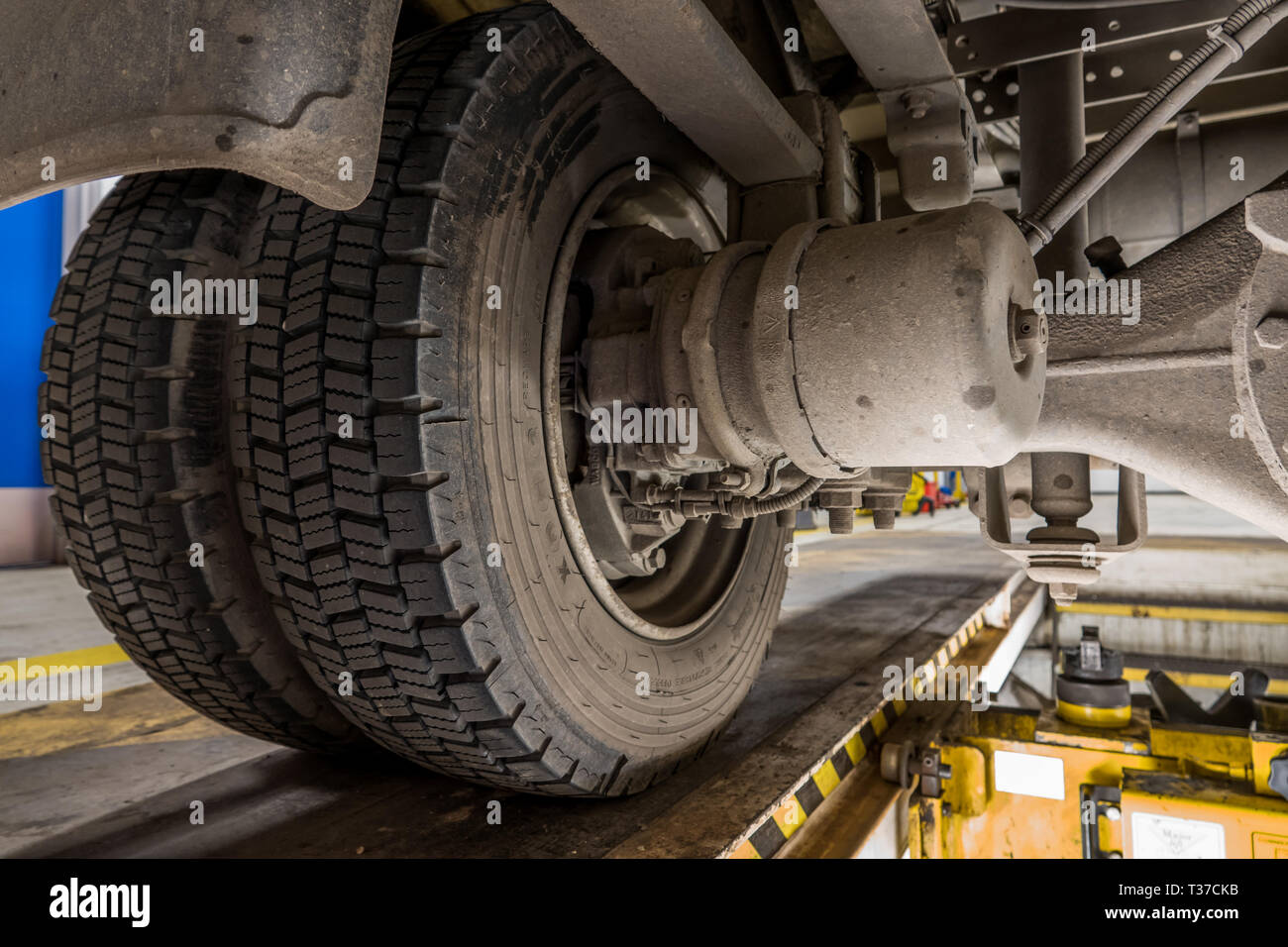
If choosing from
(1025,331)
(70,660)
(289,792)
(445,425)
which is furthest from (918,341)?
(70,660)

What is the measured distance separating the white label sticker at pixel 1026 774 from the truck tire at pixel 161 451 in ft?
6.01

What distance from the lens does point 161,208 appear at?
1391mm

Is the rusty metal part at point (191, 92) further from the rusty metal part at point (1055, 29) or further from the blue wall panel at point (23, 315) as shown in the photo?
the blue wall panel at point (23, 315)

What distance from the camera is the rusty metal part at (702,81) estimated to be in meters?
0.99

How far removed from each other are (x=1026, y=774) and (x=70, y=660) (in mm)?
3555

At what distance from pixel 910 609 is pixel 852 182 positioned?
2.74 metres

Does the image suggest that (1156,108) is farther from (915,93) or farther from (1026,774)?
(1026,774)

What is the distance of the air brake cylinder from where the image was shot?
40.9 inches

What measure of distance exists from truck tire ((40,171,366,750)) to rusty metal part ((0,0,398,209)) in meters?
0.61

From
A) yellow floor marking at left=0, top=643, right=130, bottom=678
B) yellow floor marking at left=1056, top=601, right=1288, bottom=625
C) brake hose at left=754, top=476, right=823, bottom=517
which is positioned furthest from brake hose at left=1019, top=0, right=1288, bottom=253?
yellow floor marking at left=1056, top=601, right=1288, bottom=625

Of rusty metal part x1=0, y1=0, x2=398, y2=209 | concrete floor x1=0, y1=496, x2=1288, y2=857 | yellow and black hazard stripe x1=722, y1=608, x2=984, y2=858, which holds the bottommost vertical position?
yellow and black hazard stripe x1=722, y1=608, x2=984, y2=858

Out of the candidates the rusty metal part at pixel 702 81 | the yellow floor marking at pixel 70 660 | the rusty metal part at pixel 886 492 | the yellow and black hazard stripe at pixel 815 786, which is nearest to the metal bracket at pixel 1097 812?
the yellow and black hazard stripe at pixel 815 786

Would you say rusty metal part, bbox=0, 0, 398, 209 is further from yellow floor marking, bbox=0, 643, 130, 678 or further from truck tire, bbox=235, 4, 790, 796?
yellow floor marking, bbox=0, 643, 130, 678

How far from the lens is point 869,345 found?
3.56 feet
